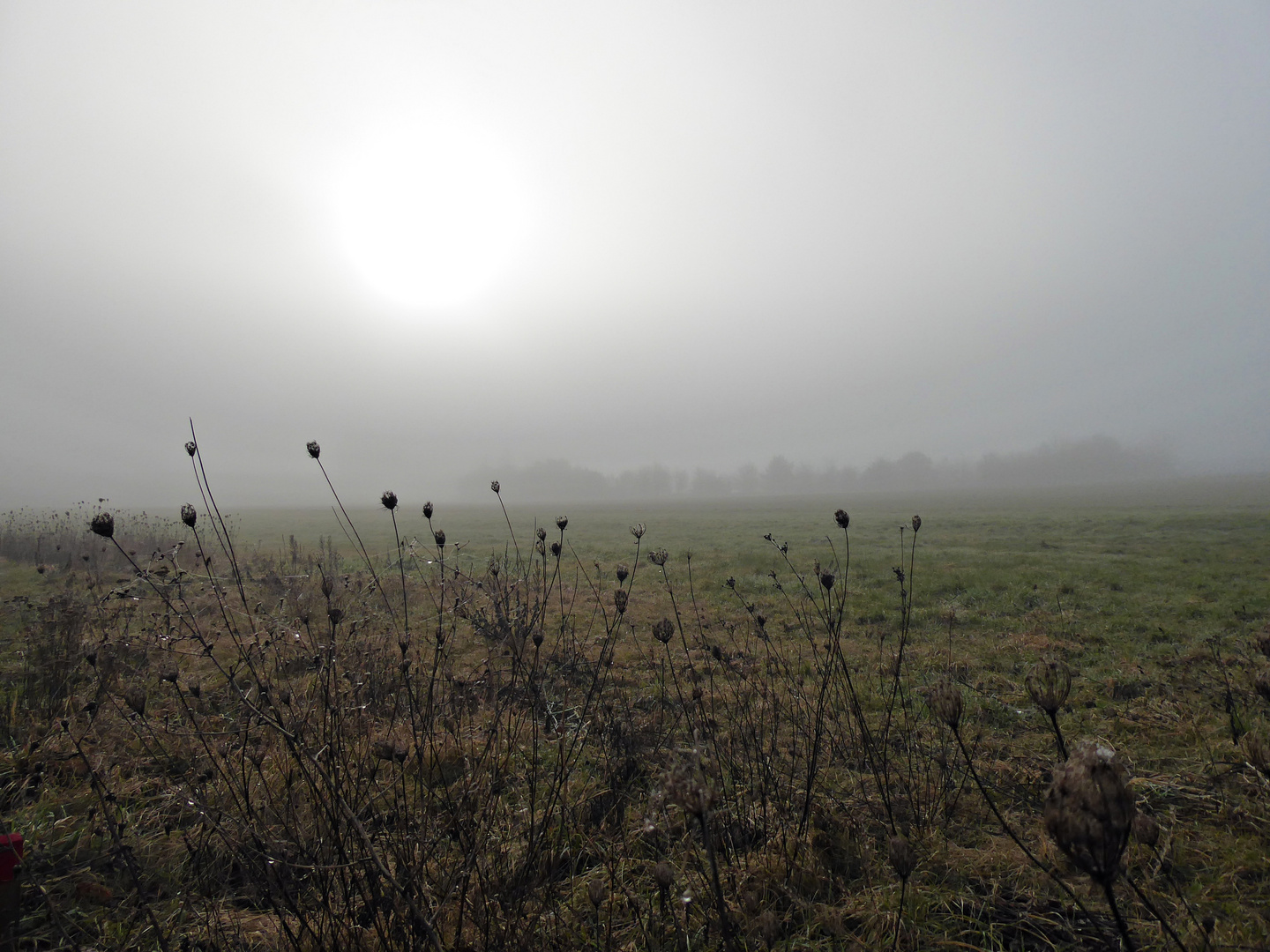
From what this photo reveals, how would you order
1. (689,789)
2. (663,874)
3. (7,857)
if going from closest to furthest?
(689,789), (663,874), (7,857)

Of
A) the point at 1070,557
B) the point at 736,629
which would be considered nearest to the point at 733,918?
the point at 736,629

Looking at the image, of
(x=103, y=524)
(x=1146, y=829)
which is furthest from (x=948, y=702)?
(x=103, y=524)

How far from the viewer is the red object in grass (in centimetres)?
214

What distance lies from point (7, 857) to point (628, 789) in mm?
3272

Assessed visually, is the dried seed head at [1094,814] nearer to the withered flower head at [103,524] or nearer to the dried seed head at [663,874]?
the dried seed head at [663,874]

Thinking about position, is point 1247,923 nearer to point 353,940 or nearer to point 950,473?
point 353,940

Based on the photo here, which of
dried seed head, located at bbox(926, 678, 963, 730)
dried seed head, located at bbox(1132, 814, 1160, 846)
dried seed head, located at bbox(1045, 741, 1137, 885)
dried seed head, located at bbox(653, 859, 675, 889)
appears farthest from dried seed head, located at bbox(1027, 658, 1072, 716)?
dried seed head, located at bbox(653, 859, 675, 889)

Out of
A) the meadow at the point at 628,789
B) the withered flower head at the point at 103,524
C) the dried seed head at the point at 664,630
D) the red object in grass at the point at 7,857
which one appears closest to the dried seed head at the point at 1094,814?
the meadow at the point at 628,789

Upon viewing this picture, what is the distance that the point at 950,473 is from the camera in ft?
593

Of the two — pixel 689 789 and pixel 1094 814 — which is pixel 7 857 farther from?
pixel 1094 814

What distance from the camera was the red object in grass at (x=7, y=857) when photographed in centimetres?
214

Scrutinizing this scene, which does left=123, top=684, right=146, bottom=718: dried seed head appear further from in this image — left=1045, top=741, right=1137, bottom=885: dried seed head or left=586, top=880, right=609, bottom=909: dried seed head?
left=1045, top=741, right=1137, bottom=885: dried seed head

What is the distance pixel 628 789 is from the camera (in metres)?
4.00

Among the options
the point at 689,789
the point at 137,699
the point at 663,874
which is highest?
the point at 689,789
